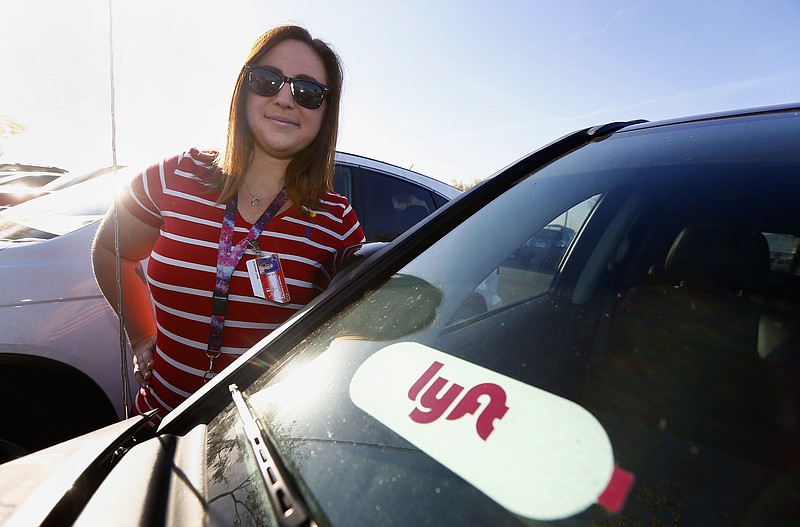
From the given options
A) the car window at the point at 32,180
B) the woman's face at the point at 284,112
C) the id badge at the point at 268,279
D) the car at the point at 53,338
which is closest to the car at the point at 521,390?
the id badge at the point at 268,279

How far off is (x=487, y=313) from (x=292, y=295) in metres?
0.66

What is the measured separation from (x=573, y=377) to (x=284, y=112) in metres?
1.31

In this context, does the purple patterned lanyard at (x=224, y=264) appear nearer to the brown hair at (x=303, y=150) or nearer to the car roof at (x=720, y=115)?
the brown hair at (x=303, y=150)

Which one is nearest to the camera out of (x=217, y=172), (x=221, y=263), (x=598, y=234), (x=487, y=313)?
(x=487, y=313)

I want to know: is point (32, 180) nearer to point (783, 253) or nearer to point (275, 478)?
point (275, 478)

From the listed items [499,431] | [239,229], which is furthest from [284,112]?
[499,431]

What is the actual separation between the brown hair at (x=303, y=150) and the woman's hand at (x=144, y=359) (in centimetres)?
62

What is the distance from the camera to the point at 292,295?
1517mm

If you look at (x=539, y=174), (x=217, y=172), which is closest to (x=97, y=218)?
(x=217, y=172)

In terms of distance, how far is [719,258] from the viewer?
41.5 inches

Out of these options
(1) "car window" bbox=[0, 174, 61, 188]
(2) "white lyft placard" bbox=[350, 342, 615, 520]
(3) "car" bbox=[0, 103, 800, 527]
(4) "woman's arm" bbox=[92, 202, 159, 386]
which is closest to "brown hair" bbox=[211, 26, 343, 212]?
(4) "woman's arm" bbox=[92, 202, 159, 386]

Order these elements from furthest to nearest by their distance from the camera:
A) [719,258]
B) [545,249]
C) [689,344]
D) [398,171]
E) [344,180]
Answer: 1. [398,171]
2. [344,180]
3. [545,249]
4. [719,258]
5. [689,344]

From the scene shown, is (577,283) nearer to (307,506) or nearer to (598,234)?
(598,234)

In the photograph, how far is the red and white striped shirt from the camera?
146 centimetres
